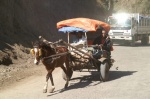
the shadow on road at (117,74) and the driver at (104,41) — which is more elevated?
the driver at (104,41)

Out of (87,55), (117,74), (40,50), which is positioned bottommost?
(117,74)

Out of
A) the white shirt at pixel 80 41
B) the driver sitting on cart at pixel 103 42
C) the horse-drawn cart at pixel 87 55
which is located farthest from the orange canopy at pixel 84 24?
the white shirt at pixel 80 41

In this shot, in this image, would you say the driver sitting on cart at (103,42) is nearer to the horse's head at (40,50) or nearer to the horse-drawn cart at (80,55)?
the horse-drawn cart at (80,55)

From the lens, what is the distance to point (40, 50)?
1055cm

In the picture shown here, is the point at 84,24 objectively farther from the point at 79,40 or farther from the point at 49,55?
the point at 49,55

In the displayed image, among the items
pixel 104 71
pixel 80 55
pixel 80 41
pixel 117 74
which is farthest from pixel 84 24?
pixel 117 74

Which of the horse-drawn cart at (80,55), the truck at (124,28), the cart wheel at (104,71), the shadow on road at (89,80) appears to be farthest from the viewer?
the truck at (124,28)

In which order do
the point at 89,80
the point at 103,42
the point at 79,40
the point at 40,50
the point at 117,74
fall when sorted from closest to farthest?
the point at 40,50
the point at 89,80
the point at 103,42
the point at 79,40
the point at 117,74

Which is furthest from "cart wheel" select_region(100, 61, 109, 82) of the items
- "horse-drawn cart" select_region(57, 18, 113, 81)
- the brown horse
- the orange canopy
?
the brown horse

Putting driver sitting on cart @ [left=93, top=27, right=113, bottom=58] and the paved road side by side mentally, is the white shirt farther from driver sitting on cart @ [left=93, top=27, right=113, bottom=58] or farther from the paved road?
the paved road

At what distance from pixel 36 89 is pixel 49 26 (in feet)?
72.4

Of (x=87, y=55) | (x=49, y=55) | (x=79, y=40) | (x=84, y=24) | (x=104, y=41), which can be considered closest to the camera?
(x=49, y=55)

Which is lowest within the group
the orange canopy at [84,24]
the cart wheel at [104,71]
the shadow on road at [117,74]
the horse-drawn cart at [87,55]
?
the shadow on road at [117,74]

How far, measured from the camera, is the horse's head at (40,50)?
10469 mm
